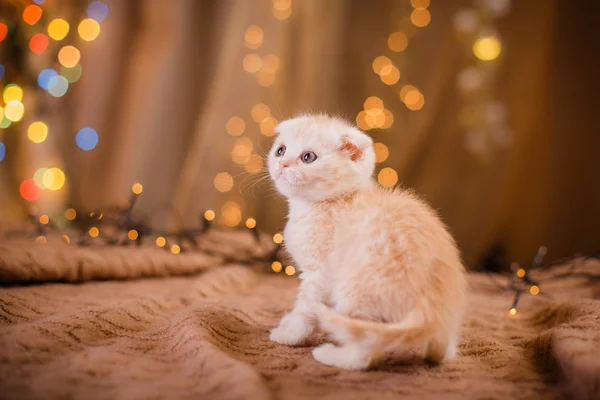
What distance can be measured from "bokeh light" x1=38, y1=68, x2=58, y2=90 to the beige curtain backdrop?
0.13 metres

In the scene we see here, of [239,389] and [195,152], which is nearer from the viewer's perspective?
[239,389]

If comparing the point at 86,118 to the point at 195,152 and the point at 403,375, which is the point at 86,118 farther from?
the point at 403,375

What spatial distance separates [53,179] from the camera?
2.47 meters

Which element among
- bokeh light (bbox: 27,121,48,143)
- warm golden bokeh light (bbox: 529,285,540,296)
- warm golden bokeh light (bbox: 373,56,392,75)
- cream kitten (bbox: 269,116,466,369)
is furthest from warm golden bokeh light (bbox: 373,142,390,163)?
bokeh light (bbox: 27,121,48,143)

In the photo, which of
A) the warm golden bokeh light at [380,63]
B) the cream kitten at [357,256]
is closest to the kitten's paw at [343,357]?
the cream kitten at [357,256]

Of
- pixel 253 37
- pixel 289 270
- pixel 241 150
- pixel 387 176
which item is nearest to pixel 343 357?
pixel 289 270

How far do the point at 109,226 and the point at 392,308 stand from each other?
1.74 meters

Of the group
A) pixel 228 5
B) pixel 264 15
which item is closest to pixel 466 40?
pixel 264 15

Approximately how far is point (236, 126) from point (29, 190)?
3.63ft

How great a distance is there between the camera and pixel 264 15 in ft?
7.82

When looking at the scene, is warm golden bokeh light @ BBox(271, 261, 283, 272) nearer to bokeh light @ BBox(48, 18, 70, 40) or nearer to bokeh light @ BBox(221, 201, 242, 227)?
bokeh light @ BBox(221, 201, 242, 227)

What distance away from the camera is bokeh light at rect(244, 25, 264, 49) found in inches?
94.2

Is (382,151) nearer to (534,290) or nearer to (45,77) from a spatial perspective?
(534,290)

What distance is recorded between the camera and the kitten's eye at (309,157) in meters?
0.96
